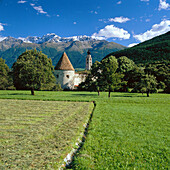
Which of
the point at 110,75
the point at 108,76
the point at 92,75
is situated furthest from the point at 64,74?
the point at 110,75

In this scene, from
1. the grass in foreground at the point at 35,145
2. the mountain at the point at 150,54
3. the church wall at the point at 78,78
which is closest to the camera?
the grass in foreground at the point at 35,145

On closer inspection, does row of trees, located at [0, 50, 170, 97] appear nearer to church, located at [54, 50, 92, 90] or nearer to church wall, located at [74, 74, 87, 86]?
church, located at [54, 50, 92, 90]

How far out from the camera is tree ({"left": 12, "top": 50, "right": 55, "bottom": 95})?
1171 inches

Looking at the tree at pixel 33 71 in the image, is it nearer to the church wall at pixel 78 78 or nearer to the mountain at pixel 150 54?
the church wall at pixel 78 78

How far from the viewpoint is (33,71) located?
2958cm

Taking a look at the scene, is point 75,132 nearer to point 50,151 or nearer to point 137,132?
point 50,151

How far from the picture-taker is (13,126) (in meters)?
9.74

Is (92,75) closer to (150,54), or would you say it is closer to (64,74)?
(64,74)

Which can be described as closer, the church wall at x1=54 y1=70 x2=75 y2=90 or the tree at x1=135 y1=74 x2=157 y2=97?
the tree at x1=135 y1=74 x2=157 y2=97

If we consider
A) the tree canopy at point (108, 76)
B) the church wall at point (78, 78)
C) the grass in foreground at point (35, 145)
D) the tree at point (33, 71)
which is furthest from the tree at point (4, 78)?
the grass in foreground at point (35, 145)

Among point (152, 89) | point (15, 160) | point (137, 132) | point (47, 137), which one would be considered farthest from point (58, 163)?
point (152, 89)

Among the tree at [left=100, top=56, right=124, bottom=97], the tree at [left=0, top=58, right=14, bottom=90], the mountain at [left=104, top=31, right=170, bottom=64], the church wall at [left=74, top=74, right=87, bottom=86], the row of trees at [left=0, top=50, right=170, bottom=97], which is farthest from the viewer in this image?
the mountain at [left=104, top=31, right=170, bottom=64]

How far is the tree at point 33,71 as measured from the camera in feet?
97.6

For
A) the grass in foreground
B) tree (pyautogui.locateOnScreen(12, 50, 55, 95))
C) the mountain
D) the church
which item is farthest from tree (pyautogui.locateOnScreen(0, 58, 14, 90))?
the mountain
